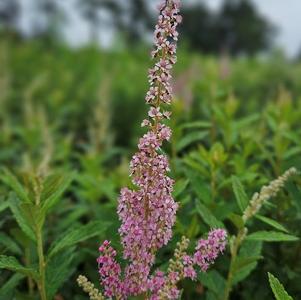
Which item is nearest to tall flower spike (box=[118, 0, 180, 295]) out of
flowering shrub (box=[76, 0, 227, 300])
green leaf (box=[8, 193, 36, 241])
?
flowering shrub (box=[76, 0, 227, 300])

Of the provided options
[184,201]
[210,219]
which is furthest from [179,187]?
[210,219]

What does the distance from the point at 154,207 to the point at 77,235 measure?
1.70 ft

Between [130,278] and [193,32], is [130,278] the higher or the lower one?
the lower one

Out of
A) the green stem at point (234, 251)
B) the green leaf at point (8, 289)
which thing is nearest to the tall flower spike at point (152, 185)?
the green stem at point (234, 251)

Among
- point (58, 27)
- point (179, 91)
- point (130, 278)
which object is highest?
point (58, 27)

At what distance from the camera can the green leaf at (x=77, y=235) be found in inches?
86.1

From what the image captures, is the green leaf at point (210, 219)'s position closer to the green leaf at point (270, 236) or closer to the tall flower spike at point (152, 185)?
the green leaf at point (270, 236)

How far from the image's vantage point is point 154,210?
182 cm

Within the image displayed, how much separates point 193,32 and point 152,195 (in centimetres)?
6059

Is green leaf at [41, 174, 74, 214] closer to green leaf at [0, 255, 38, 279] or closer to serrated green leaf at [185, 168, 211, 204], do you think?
green leaf at [0, 255, 38, 279]

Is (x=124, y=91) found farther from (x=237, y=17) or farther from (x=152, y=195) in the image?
(x=237, y=17)

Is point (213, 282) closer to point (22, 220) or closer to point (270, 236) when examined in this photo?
point (270, 236)

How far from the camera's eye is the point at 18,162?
220 inches

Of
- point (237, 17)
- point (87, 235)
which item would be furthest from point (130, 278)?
point (237, 17)
